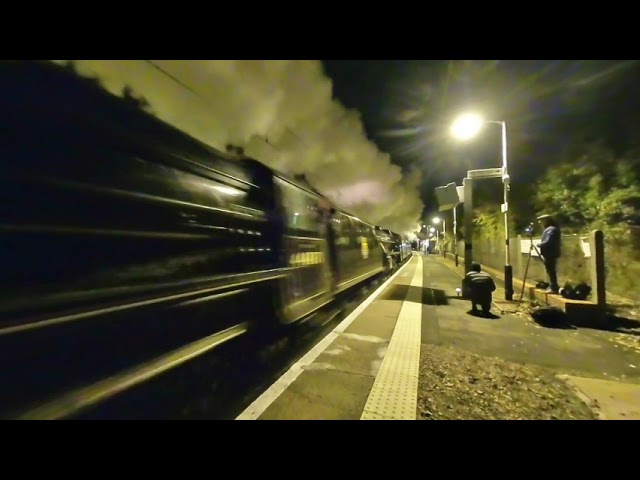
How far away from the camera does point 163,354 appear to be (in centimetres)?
237

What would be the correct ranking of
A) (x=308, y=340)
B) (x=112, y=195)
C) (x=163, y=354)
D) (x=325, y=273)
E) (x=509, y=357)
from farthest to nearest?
(x=325, y=273) → (x=308, y=340) → (x=509, y=357) → (x=163, y=354) → (x=112, y=195)

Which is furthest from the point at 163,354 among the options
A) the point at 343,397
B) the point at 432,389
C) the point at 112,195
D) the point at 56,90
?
the point at 432,389

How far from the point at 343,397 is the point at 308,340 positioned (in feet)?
6.42

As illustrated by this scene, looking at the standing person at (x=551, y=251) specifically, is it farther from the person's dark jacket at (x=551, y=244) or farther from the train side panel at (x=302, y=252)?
the train side panel at (x=302, y=252)

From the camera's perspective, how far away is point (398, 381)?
327 centimetres

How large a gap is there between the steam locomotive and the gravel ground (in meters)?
2.24

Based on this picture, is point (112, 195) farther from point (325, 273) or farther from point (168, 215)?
point (325, 273)

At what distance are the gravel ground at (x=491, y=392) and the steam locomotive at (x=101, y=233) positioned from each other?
2.24 m

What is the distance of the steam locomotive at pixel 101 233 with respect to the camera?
1537mm

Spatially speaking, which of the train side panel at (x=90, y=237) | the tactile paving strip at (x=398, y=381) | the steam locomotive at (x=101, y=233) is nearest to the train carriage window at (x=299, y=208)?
the steam locomotive at (x=101, y=233)

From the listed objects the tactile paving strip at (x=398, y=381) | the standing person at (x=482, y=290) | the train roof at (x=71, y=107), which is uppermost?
the train roof at (x=71, y=107)

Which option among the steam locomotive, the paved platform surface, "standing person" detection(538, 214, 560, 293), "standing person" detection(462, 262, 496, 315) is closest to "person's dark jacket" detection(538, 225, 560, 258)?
"standing person" detection(538, 214, 560, 293)

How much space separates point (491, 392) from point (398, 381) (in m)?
0.92

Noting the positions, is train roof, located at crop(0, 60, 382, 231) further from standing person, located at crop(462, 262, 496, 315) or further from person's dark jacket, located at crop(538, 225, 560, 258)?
person's dark jacket, located at crop(538, 225, 560, 258)
